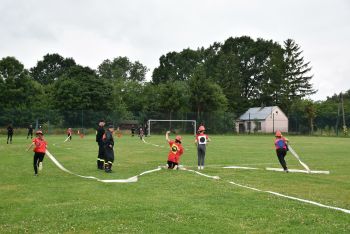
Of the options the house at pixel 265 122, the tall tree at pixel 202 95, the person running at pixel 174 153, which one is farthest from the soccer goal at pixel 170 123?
the person running at pixel 174 153

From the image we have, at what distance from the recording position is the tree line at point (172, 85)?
69.0 metres

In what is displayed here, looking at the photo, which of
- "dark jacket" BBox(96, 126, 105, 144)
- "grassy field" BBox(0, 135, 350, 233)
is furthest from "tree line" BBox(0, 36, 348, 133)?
"grassy field" BBox(0, 135, 350, 233)

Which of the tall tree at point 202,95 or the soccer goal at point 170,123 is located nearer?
the soccer goal at point 170,123

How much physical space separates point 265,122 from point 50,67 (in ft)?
184

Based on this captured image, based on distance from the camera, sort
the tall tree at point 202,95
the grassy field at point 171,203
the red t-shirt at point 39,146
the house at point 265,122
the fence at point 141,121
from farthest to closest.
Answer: the house at point 265,122
the tall tree at point 202,95
the fence at point 141,121
the red t-shirt at point 39,146
the grassy field at point 171,203

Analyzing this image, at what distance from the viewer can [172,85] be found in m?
76.9

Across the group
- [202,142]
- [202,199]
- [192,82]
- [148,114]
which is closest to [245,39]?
[192,82]

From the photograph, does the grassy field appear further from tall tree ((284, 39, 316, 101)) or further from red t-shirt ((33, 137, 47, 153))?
tall tree ((284, 39, 316, 101))

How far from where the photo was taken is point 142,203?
387 inches

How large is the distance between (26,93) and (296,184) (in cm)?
6238

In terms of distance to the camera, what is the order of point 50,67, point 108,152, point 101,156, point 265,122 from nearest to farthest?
point 108,152 < point 101,156 < point 265,122 < point 50,67

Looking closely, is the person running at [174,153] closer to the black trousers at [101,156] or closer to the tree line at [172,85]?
the black trousers at [101,156]

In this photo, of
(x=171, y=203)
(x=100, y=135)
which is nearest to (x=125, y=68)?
(x=100, y=135)

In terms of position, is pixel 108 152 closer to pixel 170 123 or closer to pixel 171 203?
pixel 171 203
